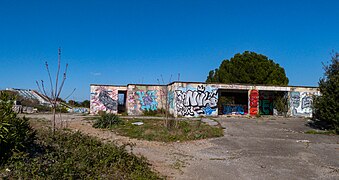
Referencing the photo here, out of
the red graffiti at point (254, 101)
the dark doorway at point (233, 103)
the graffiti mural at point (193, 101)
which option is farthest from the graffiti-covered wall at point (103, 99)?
the red graffiti at point (254, 101)

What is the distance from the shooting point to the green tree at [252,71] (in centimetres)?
2908

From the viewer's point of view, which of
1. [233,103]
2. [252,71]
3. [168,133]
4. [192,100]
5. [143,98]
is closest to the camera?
[168,133]

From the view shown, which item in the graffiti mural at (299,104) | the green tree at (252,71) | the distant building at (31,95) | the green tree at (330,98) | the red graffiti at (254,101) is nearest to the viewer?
the green tree at (330,98)

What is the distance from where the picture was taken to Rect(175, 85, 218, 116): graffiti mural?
A: 802 inches

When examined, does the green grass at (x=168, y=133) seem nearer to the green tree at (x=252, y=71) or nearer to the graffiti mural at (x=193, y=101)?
the graffiti mural at (x=193, y=101)

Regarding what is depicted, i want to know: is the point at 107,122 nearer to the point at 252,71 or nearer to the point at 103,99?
the point at 103,99

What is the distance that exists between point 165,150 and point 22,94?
103 feet

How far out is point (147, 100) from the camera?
24359mm

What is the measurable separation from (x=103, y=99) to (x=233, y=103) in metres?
12.3

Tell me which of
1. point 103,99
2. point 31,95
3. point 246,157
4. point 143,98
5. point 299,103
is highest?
point 31,95

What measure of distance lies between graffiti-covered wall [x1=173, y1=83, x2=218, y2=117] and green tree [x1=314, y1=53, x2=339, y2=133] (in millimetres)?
8127

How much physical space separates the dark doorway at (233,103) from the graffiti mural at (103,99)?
31.9 ft

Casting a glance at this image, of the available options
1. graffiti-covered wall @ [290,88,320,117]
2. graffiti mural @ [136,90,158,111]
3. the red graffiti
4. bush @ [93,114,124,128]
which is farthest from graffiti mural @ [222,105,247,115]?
bush @ [93,114,124,128]

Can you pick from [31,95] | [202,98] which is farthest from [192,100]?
[31,95]
